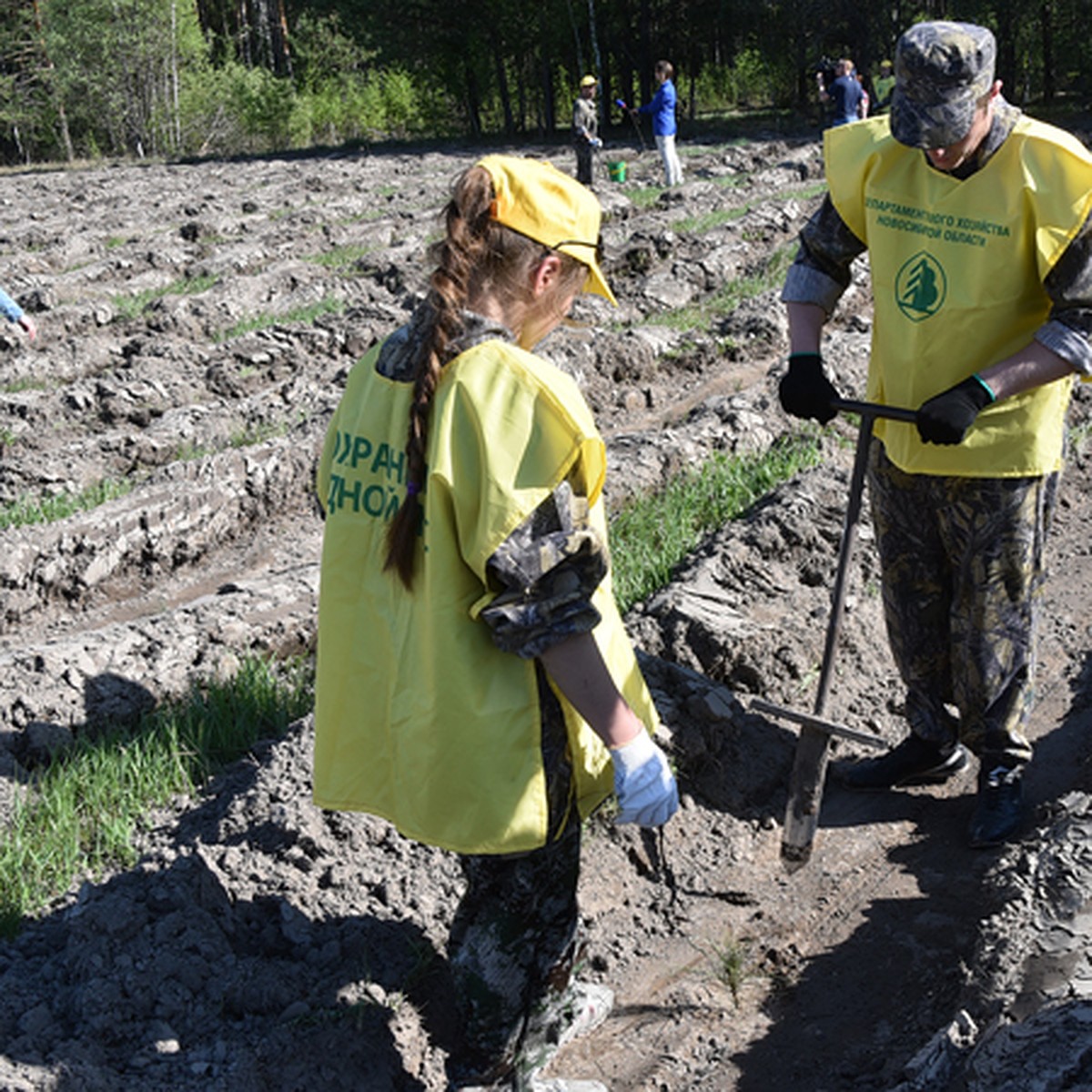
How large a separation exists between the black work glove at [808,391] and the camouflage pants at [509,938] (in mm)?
1471

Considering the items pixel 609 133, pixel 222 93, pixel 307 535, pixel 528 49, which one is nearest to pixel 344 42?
pixel 222 93

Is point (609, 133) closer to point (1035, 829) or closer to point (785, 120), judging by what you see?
point (785, 120)

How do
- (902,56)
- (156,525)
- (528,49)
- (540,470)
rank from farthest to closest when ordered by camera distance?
1. (528,49)
2. (156,525)
3. (902,56)
4. (540,470)

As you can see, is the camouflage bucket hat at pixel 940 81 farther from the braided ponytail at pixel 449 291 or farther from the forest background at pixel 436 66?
the forest background at pixel 436 66

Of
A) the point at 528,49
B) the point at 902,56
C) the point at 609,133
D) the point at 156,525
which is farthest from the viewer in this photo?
the point at 528,49

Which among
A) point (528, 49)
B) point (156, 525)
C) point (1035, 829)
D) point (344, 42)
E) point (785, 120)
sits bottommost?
point (1035, 829)

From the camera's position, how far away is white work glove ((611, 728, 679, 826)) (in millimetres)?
2064

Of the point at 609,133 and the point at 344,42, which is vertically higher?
the point at 344,42

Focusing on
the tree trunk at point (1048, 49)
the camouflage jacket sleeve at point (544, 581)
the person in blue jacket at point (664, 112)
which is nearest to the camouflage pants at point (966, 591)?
the camouflage jacket sleeve at point (544, 581)

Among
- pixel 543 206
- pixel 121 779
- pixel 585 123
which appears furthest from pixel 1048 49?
pixel 543 206

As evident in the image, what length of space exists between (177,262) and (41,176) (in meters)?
14.5

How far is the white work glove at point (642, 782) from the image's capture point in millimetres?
2064

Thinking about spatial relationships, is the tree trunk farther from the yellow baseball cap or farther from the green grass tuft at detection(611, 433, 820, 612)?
the yellow baseball cap

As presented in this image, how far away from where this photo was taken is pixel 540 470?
75.5 inches
